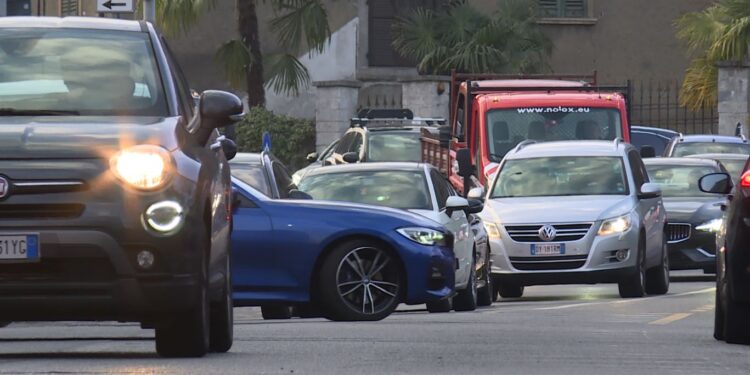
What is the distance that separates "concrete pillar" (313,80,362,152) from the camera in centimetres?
4438

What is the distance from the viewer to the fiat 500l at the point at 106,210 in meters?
9.77

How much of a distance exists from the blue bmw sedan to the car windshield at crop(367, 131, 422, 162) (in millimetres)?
15486

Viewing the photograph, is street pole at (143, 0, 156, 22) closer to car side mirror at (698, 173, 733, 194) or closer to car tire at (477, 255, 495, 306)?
car tire at (477, 255, 495, 306)

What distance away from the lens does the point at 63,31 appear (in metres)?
11.4

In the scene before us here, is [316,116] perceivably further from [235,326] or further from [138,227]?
[138,227]

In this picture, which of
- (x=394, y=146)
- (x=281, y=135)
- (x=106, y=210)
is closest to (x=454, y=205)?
(x=106, y=210)

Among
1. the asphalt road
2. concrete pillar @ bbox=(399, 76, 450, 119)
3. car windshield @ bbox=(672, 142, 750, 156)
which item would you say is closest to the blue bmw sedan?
the asphalt road

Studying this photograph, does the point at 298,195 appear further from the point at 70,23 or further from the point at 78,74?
the point at 78,74

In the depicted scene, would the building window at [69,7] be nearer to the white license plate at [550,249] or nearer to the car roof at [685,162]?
the car roof at [685,162]

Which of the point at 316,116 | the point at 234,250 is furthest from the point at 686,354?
the point at 316,116

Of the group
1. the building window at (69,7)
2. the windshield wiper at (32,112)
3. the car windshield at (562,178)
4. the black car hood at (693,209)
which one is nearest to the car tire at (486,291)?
the car windshield at (562,178)

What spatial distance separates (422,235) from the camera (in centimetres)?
1683

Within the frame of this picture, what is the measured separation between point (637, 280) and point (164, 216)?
12.4 metres

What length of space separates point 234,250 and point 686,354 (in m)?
5.56
